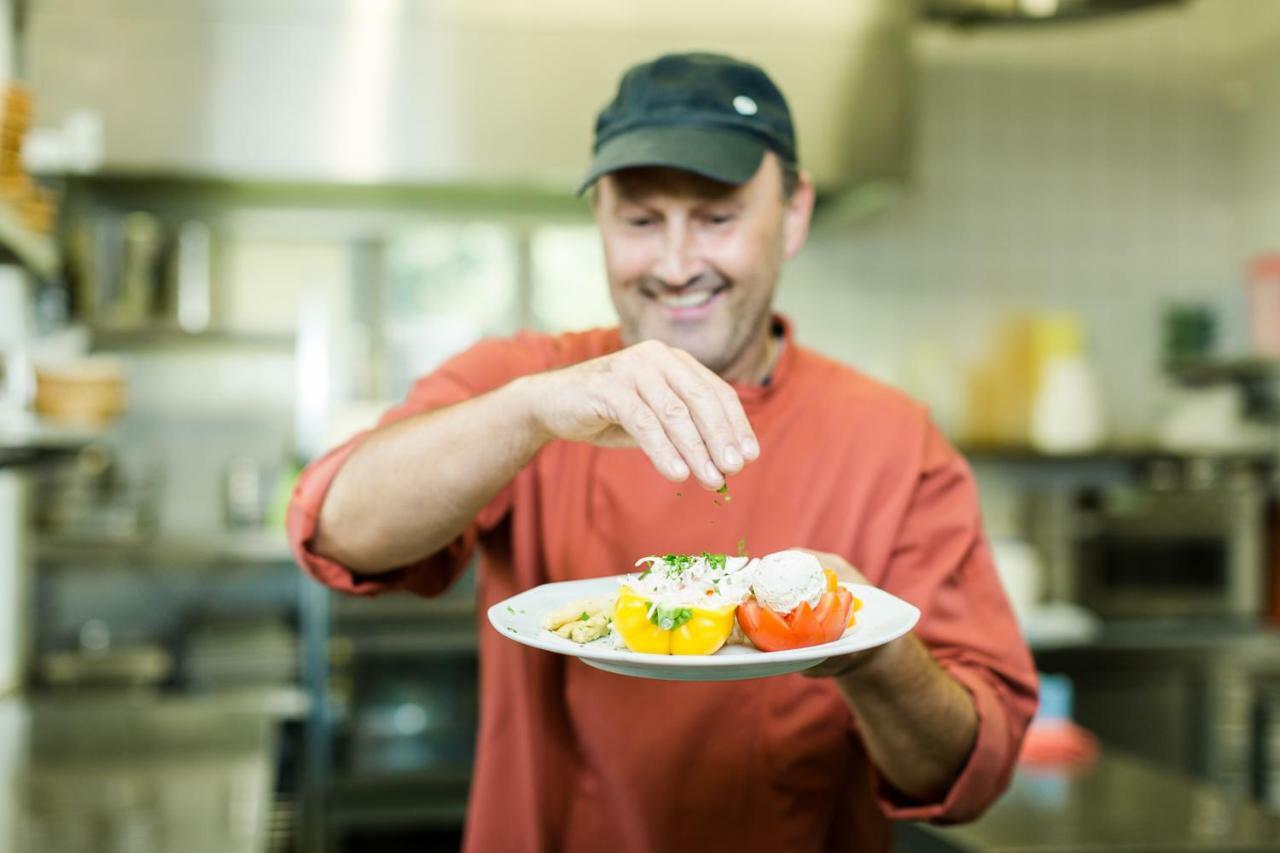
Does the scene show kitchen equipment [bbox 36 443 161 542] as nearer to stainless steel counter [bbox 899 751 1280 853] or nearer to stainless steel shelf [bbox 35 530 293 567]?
stainless steel shelf [bbox 35 530 293 567]

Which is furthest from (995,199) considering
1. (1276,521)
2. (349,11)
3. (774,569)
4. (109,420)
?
(774,569)

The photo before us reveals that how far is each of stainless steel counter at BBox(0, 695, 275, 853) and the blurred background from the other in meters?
0.85

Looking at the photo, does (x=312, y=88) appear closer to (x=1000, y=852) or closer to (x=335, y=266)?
(x=335, y=266)

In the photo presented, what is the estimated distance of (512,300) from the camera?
13.9 feet

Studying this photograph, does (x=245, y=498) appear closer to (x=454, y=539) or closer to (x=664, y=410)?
(x=454, y=539)

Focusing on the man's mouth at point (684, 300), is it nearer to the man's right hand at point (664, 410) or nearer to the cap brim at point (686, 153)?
the cap brim at point (686, 153)

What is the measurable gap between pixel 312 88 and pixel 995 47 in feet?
7.79

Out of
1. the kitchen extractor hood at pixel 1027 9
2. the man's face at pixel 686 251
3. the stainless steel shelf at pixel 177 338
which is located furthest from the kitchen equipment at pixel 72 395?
the kitchen extractor hood at pixel 1027 9

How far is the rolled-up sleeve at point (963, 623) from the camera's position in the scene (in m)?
1.30

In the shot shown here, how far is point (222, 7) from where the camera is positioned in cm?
361

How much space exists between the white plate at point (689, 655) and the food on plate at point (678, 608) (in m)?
0.02

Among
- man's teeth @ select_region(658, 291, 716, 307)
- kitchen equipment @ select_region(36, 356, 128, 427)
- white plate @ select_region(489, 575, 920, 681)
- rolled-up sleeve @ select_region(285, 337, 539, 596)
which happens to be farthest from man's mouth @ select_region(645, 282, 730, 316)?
kitchen equipment @ select_region(36, 356, 128, 427)

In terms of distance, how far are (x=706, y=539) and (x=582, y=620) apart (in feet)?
1.25

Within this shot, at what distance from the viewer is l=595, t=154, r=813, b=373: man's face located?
4.45ft
